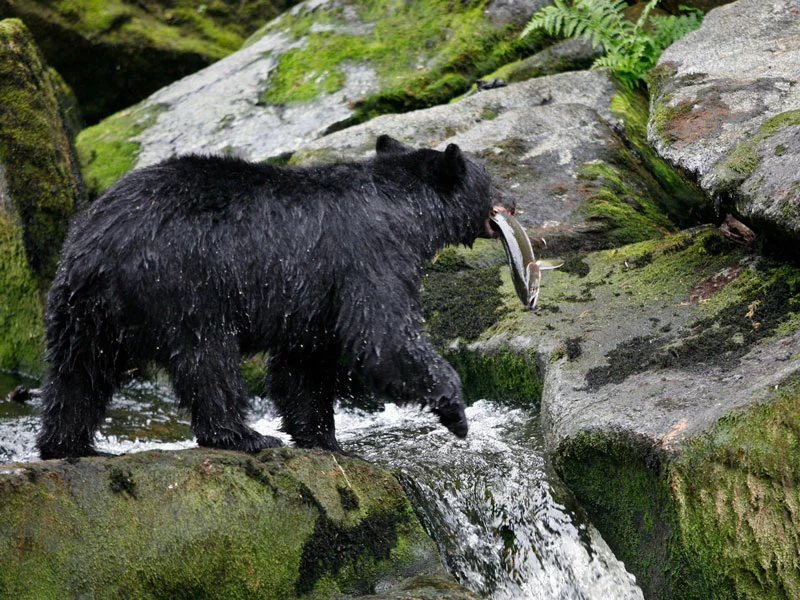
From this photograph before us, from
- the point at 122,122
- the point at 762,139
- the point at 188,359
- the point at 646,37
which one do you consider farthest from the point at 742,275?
the point at 122,122

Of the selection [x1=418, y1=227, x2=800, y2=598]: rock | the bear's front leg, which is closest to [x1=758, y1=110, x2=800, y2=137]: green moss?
[x1=418, y1=227, x2=800, y2=598]: rock

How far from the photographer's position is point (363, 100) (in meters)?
9.86

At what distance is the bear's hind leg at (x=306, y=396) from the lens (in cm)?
525

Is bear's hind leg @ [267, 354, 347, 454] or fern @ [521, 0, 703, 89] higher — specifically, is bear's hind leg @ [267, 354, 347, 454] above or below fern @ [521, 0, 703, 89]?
below

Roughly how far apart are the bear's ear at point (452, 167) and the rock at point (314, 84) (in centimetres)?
424

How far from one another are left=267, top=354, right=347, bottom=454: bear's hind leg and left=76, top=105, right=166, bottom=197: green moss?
15.1ft

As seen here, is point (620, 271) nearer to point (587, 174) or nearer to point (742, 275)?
point (742, 275)

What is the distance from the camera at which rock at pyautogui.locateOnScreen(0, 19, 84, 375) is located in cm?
759

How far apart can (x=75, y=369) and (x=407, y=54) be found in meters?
6.86

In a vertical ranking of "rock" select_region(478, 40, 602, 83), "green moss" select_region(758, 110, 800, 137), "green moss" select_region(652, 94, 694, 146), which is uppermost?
"green moss" select_region(758, 110, 800, 137)

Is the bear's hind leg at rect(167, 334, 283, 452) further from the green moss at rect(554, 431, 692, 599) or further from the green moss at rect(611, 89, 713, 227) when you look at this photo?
the green moss at rect(611, 89, 713, 227)

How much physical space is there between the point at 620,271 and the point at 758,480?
262 centimetres

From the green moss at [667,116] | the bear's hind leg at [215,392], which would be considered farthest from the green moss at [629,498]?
the green moss at [667,116]

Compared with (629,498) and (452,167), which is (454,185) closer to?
(452,167)
